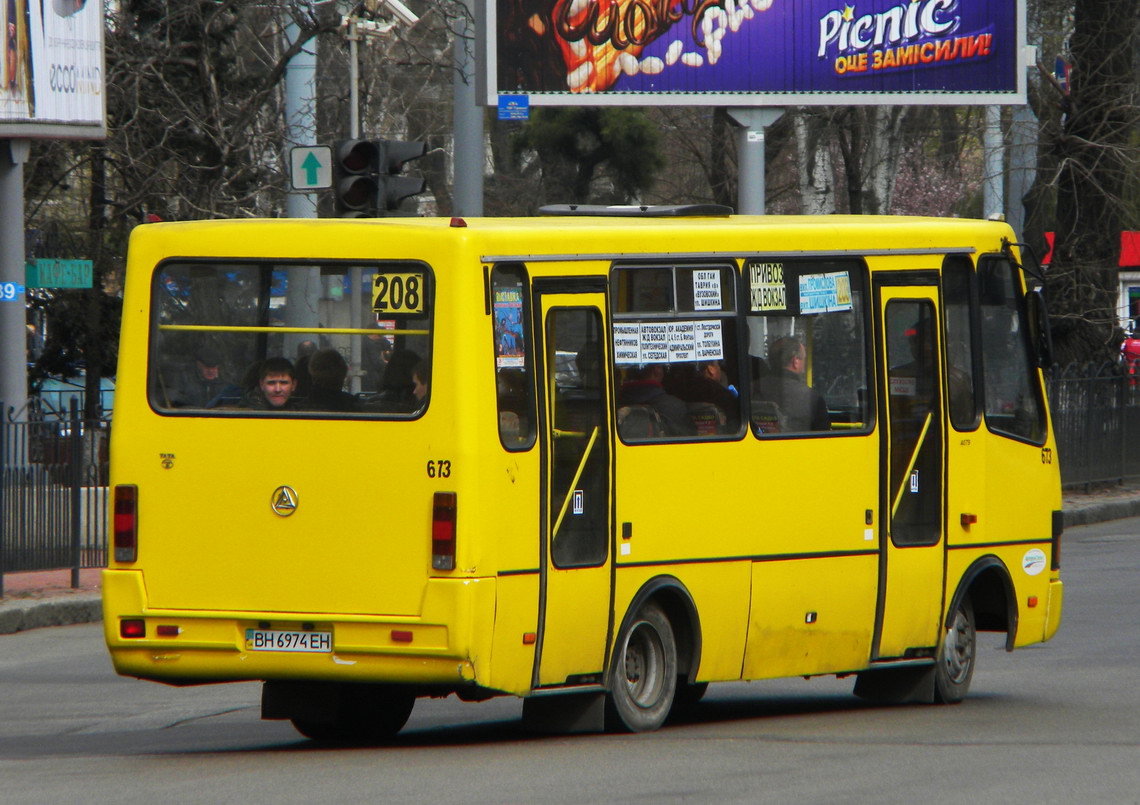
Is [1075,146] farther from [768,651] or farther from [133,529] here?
[133,529]

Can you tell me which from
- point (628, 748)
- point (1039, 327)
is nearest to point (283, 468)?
point (628, 748)

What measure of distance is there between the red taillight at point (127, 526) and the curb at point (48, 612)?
18.4 ft

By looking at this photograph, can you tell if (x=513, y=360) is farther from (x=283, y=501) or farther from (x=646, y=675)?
(x=646, y=675)

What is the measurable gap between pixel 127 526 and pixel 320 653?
113 cm

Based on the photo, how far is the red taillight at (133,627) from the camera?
29.5 ft

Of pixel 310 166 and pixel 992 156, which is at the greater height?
pixel 992 156

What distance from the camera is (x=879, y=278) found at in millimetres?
10648

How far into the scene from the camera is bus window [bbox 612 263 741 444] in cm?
945

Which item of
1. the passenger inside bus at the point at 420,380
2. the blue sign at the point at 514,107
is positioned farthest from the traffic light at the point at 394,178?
the blue sign at the point at 514,107

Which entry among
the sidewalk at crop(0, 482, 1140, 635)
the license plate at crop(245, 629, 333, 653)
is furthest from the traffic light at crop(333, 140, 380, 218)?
the license plate at crop(245, 629, 333, 653)

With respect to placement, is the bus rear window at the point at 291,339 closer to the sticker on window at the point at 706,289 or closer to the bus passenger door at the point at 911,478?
the sticker on window at the point at 706,289

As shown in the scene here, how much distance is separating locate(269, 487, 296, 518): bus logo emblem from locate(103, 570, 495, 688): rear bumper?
18.0 inches

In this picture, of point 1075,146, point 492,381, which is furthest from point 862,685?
point 1075,146

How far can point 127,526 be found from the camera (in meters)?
9.05
